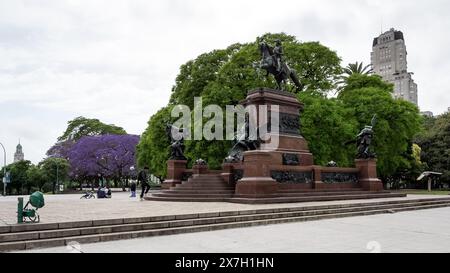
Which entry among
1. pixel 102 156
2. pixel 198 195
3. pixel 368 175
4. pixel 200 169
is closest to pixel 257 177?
pixel 198 195

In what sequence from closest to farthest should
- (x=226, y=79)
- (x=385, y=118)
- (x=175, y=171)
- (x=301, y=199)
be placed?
(x=301, y=199) → (x=175, y=171) → (x=385, y=118) → (x=226, y=79)

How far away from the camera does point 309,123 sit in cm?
2998

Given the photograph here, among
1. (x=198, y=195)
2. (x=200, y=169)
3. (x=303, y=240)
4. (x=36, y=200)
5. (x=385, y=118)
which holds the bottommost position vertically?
(x=303, y=240)

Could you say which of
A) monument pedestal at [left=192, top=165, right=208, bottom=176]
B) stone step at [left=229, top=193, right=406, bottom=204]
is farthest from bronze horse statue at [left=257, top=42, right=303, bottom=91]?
stone step at [left=229, top=193, right=406, bottom=204]

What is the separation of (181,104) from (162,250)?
31319 mm

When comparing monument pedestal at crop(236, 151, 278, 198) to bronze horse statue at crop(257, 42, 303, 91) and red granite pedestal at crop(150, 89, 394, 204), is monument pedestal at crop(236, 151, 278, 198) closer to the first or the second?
red granite pedestal at crop(150, 89, 394, 204)

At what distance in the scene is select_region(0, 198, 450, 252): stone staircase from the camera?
8.96 m

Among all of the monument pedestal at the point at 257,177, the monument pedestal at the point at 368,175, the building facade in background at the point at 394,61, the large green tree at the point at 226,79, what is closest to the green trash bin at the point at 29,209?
the monument pedestal at the point at 257,177

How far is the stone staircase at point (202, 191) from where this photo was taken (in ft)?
61.3

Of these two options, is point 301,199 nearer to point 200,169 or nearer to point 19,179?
point 200,169

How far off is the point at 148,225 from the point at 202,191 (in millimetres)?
8694

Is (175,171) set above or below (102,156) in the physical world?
below

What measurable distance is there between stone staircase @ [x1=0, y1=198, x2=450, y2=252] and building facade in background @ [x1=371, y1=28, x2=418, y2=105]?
13107 cm

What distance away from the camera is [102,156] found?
63031 millimetres
